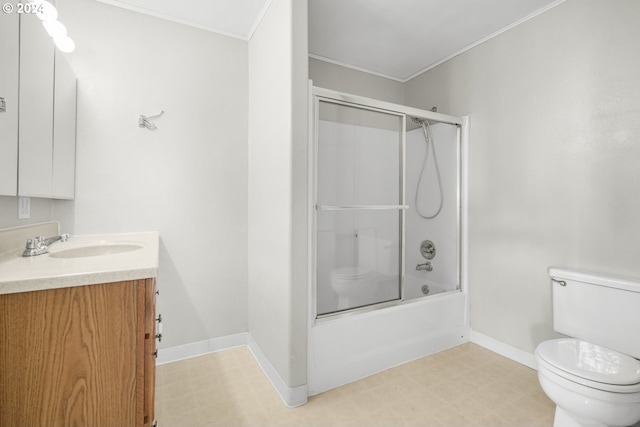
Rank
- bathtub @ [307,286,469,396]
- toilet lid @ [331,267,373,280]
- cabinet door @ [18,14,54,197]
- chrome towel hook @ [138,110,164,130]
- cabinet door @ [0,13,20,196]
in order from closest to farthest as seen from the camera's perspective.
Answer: cabinet door @ [0,13,20,196] → cabinet door @ [18,14,54,197] → bathtub @ [307,286,469,396] → chrome towel hook @ [138,110,164,130] → toilet lid @ [331,267,373,280]

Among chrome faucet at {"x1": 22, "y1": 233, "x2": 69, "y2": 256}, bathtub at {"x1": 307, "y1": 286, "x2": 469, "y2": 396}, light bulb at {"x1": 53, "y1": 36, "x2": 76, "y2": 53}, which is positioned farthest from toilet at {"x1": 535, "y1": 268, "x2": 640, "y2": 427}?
light bulb at {"x1": 53, "y1": 36, "x2": 76, "y2": 53}

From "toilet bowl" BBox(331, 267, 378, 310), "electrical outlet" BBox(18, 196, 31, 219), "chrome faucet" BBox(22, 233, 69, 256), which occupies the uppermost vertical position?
"electrical outlet" BBox(18, 196, 31, 219)

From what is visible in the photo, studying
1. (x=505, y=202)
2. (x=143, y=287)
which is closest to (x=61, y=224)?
(x=143, y=287)

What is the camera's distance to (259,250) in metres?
2.15

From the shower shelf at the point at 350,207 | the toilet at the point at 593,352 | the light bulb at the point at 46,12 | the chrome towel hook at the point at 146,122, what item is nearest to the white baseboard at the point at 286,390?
the shower shelf at the point at 350,207

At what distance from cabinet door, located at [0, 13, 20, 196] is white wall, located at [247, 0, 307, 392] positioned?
1.18 metres

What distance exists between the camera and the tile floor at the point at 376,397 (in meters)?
1.55

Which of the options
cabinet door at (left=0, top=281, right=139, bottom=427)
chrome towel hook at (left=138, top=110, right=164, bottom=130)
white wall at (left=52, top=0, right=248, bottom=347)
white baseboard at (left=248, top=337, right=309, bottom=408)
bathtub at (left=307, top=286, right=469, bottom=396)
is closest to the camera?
cabinet door at (left=0, top=281, right=139, bottom=427)

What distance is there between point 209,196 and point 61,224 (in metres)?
0.90

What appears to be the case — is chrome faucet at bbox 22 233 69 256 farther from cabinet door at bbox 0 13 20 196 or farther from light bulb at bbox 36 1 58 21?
light bulb at bbox 36 1 58 21

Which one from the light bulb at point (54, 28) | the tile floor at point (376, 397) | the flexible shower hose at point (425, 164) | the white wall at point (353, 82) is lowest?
the tile floor at point (376, 397)

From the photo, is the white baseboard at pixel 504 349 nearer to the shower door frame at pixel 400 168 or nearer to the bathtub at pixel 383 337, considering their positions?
the bathtub at pixel 383 337

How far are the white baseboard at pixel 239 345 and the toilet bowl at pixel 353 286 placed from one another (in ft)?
1.84

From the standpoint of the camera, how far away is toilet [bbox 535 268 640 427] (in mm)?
1220
